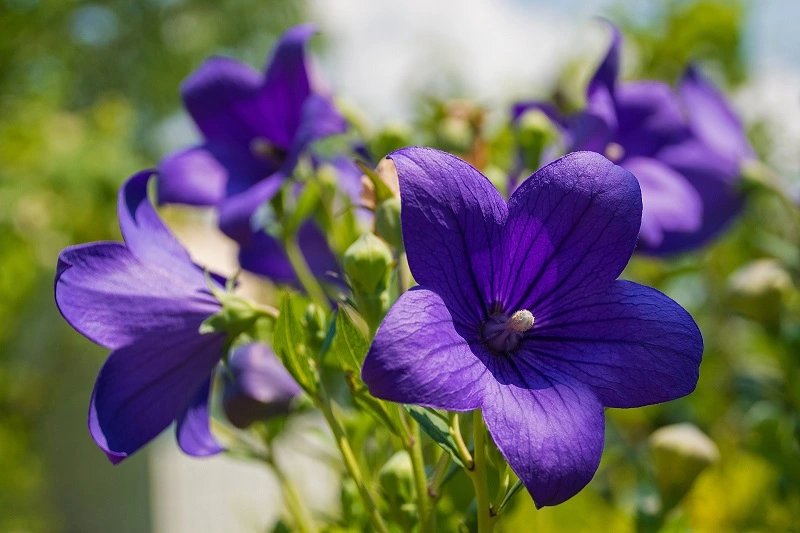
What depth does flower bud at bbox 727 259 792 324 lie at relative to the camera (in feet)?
2.89

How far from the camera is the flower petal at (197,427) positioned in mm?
578

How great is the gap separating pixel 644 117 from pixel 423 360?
0.51m

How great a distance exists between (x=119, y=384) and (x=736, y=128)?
787 millimetres

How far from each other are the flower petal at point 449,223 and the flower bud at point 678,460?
31cm

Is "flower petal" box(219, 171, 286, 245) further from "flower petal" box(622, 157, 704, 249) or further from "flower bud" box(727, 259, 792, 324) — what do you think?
"flower bud" box(727, 259, 792, 324)

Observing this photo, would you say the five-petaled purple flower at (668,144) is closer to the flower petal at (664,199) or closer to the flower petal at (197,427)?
the flower petal at (664,199)

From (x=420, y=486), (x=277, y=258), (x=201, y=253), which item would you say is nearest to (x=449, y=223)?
(x=420, y=486)

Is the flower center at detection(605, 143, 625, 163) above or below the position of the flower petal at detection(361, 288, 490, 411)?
below

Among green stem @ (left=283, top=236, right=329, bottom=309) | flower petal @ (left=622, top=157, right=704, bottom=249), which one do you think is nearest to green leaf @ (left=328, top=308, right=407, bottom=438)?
green stem @ (left=283, top=236, right=329, bottom=309)

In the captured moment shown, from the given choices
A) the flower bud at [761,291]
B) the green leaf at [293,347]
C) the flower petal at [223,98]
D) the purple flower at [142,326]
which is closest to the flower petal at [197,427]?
the purple flower at [142,326]

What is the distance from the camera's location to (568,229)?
1.51 feet

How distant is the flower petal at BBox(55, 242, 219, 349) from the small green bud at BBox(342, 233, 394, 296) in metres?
0.13

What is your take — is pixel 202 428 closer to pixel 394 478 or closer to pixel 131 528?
pixel 394 478

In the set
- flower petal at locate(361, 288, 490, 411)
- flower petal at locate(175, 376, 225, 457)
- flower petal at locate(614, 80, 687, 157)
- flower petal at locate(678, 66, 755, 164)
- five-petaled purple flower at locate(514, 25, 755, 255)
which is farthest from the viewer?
flower petal at locate(678, 66, 755, 164)
